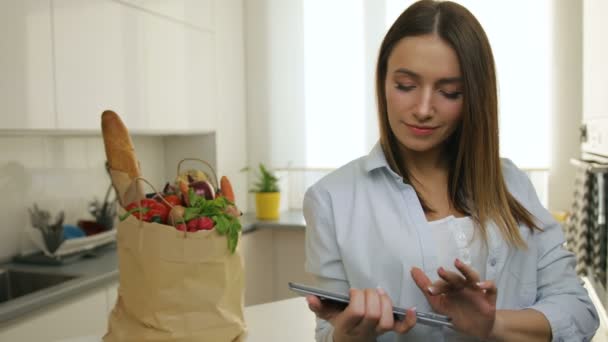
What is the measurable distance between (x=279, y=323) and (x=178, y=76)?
5.40 ft

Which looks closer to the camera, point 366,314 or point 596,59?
point 366,314

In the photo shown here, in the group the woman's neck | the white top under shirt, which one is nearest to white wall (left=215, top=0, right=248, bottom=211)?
the woman's neck

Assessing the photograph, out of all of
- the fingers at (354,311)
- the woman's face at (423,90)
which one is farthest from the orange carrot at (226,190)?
the fingers at (354,311)

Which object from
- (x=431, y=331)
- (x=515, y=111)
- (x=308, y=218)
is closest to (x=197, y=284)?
(x=308, y=218)

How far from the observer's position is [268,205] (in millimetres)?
3109

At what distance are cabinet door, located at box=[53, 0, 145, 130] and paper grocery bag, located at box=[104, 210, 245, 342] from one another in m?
1.07

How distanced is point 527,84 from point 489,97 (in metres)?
2.08

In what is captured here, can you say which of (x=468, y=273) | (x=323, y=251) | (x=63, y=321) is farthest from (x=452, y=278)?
(x=63, y=321)

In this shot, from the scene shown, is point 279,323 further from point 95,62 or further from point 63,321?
point 95,62

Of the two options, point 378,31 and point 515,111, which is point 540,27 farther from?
point 378,31

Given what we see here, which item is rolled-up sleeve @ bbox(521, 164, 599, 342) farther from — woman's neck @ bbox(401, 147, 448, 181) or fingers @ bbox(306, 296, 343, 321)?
fingers @ bbox(306, 296, 343, 321)

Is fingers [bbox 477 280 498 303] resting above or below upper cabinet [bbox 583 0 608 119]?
below

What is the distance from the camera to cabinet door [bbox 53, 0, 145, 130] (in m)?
1.97

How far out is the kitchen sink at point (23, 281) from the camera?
196 centimetres
